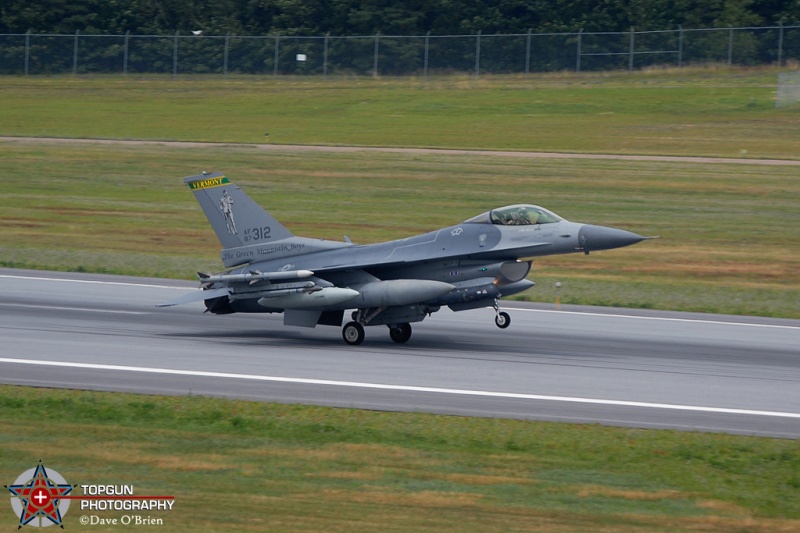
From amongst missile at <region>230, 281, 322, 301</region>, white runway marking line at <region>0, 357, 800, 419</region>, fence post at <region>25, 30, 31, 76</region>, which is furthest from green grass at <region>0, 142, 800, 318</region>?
fence post at <region>25, 30, 31, 76</region>

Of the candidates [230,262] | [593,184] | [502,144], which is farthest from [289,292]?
[502,144]

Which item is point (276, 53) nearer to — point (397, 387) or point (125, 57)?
point (125, 57)

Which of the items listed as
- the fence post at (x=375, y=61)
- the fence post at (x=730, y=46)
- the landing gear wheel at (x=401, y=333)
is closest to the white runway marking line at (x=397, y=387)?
the landing gear wheel at (x=401, y=333)

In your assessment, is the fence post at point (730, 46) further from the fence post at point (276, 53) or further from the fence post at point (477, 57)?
the fence post at point (276, 53)

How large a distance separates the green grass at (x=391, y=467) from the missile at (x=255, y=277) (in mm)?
5471

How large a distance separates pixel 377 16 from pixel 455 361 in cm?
5783

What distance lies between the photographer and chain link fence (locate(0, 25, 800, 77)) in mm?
61844

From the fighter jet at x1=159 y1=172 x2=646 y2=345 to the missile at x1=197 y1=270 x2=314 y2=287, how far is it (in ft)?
0.08

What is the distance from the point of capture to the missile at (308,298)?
20.2 metres

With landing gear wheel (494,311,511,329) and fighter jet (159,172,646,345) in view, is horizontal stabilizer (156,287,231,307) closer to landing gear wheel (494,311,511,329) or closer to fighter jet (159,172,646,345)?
fighter jet (159,172,646,345)

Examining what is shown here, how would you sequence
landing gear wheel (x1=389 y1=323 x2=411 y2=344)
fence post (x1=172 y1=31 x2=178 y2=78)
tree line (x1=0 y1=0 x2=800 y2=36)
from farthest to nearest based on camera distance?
tree line (x1=0 y1=0 x2=800 y2=36) < fence post (x1=172 y1=31 x2=178 y2=78) < landing gear wheel (x1=389 y1=323 x2=411 y2=344)

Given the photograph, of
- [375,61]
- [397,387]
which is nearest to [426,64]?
[375,61]

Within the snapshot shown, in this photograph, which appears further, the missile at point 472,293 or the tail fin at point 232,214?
the tail fin at point 232,214

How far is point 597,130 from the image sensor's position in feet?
169
